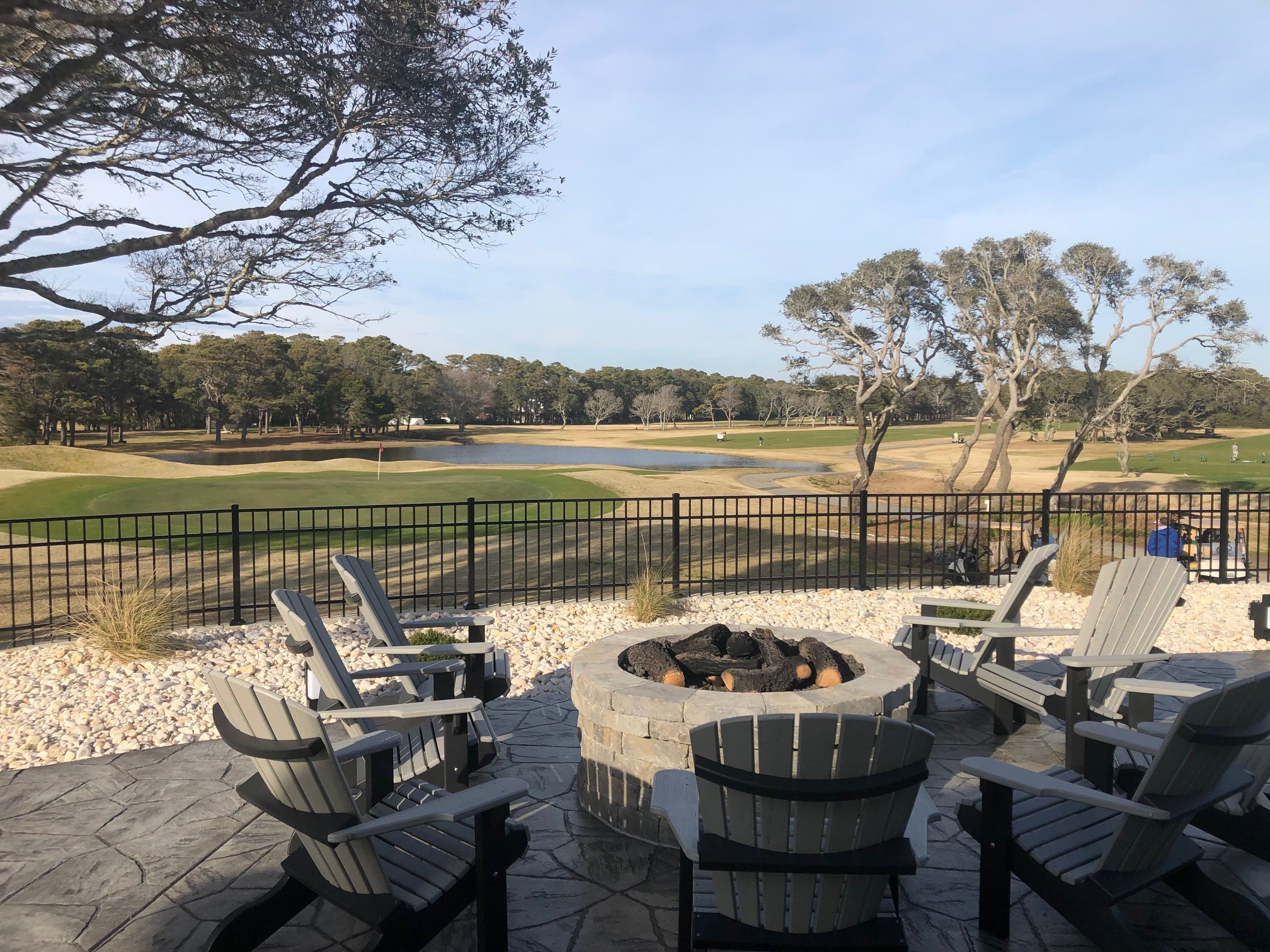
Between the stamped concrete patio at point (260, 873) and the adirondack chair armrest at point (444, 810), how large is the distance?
76 cm

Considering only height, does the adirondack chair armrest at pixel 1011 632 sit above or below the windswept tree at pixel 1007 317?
below

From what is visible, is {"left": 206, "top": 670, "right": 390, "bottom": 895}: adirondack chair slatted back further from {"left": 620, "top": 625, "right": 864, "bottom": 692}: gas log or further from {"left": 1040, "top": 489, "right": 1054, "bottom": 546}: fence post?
{"left": 1040, "top": 489, "right": 1054, "bottom": 546}: fence post

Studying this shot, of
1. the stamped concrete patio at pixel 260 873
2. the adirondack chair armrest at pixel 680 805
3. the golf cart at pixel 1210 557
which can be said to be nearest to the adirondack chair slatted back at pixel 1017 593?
the stamped concrete patio at pixel 260 873

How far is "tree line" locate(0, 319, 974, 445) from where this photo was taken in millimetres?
22703

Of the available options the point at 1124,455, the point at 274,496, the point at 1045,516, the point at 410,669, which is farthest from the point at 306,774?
the point at 1124,455

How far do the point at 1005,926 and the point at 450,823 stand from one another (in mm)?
2000

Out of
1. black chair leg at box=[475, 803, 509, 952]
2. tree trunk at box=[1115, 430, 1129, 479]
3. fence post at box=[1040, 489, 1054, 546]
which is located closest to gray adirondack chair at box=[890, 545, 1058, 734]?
black chair leg at box=[475, 803, 509, 952]

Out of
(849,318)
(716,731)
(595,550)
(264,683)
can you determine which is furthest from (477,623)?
(849,318)

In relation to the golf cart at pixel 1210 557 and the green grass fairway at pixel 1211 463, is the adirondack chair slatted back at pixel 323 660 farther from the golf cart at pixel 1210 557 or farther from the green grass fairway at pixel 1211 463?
the green grass fairway at pixel 1211 463

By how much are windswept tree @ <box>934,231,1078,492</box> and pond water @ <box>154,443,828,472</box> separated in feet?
55.0

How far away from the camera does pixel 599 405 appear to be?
90.9m

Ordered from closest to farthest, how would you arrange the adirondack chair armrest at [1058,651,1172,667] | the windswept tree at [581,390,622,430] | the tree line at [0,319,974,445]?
the adirondack chair armrest at [1058,651,1172,667] → the tree line at [0,319,974,445] → the windswept tree at [581,390,622,430]

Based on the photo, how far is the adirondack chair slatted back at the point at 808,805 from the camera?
205 cm

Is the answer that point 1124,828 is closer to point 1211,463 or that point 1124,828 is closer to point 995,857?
point 995,857
